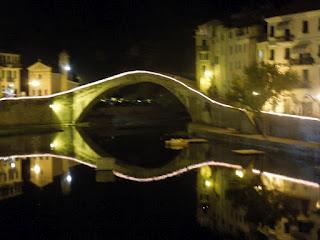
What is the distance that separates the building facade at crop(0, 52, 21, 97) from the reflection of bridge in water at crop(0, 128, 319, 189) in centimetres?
998

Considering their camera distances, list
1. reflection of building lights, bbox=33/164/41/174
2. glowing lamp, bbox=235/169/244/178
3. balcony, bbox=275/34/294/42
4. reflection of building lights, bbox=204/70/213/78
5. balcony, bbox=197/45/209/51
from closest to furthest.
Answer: glowing lamp, bbox=235/169/244/178, reflection of building lights, bbox=33/164/41/174, balcony, bbox=275/34/294/42, reflection of building lights, bbox=204/70/213/78, balcony, bbox=197/45/209/51

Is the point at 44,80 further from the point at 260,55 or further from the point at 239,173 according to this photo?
the point at 239,173

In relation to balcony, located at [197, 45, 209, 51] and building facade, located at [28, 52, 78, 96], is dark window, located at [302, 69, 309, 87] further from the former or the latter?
building facade, located at [28, 52, 78, 96]

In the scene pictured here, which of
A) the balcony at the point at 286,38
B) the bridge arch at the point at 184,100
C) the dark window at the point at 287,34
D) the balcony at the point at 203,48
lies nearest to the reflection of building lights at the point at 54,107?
the bridge arch at the point at 184,100

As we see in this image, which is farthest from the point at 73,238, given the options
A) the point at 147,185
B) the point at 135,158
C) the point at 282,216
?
the point at 135,158

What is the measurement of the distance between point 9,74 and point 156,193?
2377 centimetres

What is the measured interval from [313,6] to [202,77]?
12912 millimetres

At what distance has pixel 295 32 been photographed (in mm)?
29703

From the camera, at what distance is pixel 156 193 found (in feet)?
59.5

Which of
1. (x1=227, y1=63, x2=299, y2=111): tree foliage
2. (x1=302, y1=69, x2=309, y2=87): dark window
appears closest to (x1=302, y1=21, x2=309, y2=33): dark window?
(x1=302, y1=69, x2=309, y2=87): dark window

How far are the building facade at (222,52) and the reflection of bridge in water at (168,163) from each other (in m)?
9.90

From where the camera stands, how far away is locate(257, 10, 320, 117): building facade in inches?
1118

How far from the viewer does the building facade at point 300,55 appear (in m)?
28.4

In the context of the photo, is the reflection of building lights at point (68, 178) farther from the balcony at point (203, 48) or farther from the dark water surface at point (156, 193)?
the balcony at point (203, 48)
